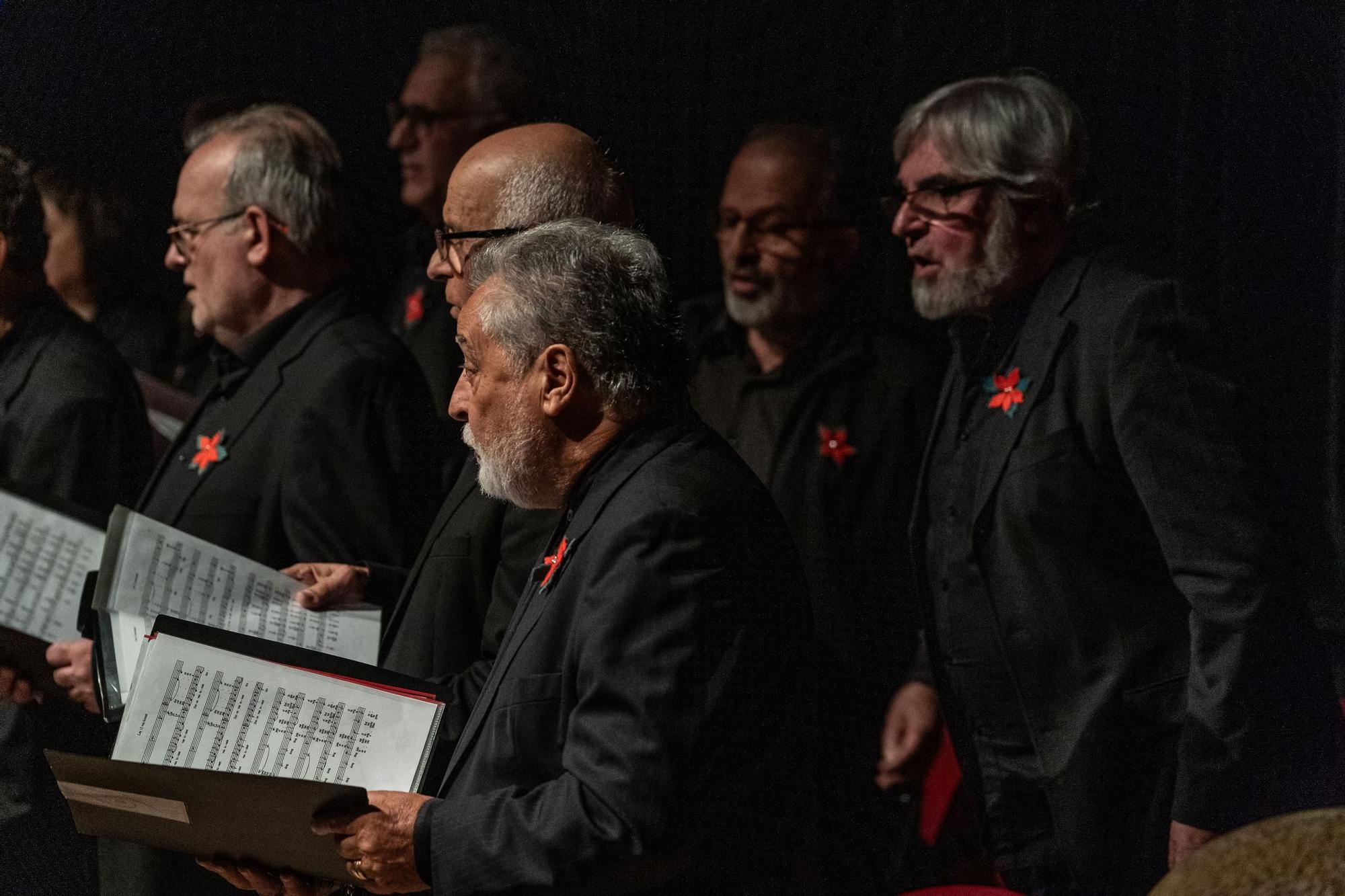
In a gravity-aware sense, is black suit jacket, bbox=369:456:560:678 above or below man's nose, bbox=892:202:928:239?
below

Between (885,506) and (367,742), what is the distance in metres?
1.21

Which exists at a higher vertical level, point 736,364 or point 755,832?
point 736,364

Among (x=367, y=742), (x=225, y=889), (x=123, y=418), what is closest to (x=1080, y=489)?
(x=367, y=742)

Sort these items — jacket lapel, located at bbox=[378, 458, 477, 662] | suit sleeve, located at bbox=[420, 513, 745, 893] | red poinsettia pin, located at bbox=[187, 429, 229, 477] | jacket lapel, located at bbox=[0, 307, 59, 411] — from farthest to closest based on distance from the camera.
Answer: jacket lapel, located at bbox=[0, 307, 59, 411], red poinsettia pin, located at bbox=[187, 429, 229, 477], jacket lapel, located at bbox=[378, 458, 477, 662], suit sleeve, located at bbox=[420, 513, 745, 893]

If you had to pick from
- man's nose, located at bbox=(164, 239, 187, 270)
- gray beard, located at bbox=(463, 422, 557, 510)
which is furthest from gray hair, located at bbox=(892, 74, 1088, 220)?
man's nose, located at bbox=(164, 239, 187, 270)

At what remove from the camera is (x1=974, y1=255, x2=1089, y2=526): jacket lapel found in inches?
94.6

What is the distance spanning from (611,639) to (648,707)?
0.09m

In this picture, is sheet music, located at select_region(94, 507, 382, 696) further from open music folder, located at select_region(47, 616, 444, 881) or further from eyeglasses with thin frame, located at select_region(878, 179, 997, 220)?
eyeglasses with thin frame, located at select_region(878, 179, 997, 220)

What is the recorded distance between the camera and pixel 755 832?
180cm

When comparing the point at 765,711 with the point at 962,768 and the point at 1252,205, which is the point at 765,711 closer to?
the point at 962,768

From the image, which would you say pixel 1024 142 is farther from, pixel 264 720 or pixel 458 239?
pixel 264 720

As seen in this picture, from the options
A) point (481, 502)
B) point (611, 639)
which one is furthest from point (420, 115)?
point (611, 639)

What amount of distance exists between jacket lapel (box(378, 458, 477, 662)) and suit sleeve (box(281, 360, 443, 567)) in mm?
171

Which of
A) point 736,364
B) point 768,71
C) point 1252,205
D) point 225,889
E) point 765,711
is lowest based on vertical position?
point 225,889
